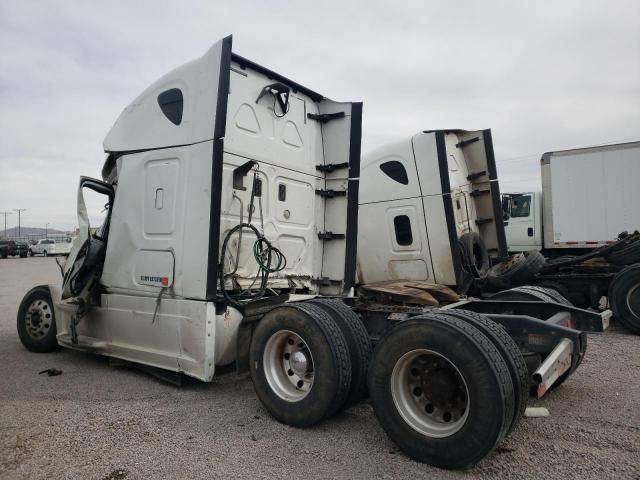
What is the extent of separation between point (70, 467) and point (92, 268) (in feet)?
9.09

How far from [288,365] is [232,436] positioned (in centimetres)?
73

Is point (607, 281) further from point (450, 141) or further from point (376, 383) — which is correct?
point (376, 383)

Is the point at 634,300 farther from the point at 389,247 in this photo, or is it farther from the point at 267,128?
the point at 267,128

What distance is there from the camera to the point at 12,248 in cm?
4184

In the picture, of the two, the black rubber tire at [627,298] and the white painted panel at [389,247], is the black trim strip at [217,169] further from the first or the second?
the black rubber tire at [627,298]

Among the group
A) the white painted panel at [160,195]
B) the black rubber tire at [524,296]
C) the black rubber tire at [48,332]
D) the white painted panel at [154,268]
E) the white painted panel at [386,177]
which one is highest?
the white painted panel at [386,177]

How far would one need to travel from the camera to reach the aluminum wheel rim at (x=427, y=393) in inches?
122

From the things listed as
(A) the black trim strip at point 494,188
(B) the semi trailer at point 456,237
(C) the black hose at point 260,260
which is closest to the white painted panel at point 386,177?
(B) the semi trailer at point 456,237

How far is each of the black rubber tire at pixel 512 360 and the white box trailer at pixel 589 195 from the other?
878cm

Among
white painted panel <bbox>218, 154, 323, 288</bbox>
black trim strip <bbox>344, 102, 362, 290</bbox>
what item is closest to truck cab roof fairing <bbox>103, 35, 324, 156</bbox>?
white painted panel <bbox>218, 154, 323, 288</bbox>

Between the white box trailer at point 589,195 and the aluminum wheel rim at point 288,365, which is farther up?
the white box trailer at point 589,195

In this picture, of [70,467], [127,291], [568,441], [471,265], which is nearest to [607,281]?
[471,265]

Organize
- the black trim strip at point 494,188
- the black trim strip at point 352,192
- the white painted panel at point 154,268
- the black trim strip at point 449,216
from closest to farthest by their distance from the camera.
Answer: the white painted panel at point 154,268
the black trim strip at point 352,192
the black trim strip at point 449,216
the black trim strip at point 494,188

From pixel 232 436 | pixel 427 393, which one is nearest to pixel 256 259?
pixel 232 436
